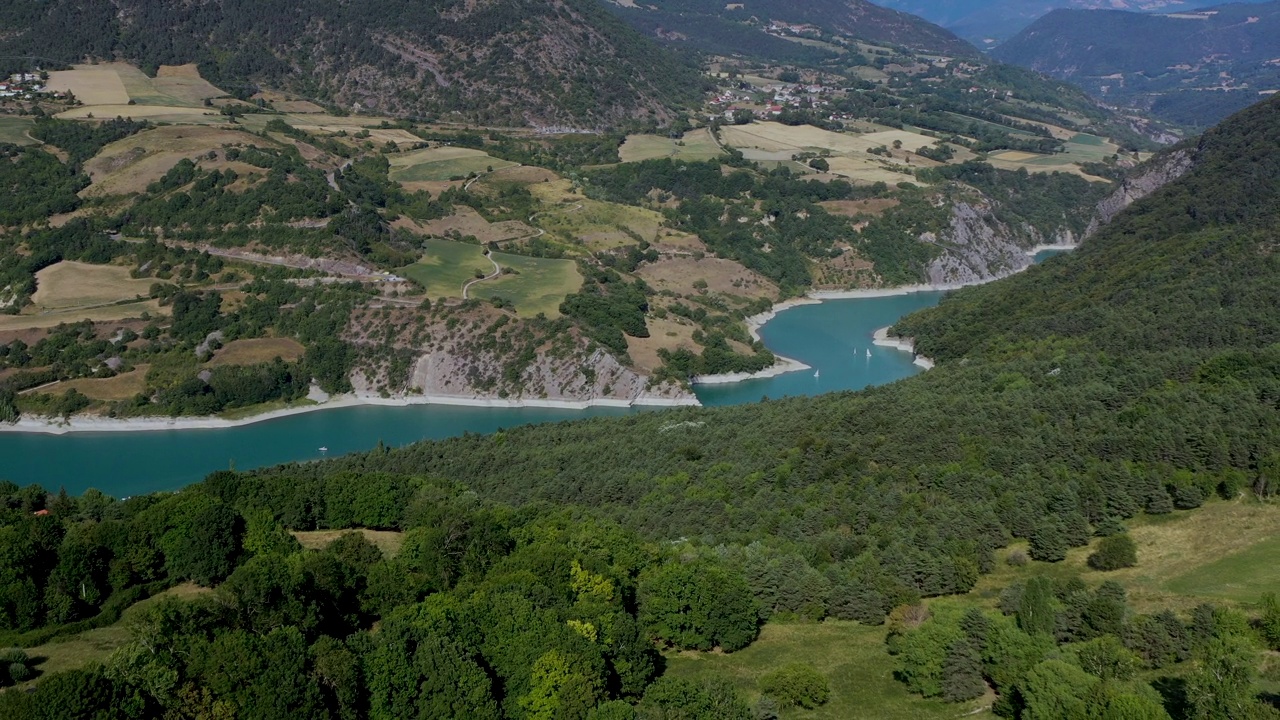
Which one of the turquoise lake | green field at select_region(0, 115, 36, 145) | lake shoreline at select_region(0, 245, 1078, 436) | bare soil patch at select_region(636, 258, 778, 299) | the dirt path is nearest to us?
the turquoise lake

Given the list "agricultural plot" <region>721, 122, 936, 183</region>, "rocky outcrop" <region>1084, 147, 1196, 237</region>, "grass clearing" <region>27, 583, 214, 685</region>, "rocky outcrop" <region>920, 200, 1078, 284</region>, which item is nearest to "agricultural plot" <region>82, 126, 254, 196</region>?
"rocky outcrop" <region>920, 200, 1078, 284</region>

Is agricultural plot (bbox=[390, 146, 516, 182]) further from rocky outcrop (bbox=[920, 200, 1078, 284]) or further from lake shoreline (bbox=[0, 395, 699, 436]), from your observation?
lake shoreline (bbox=[0, 395, 699, 436])

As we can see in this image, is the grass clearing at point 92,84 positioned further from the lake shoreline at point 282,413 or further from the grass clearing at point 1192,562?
the grass clearing at point 1192,562

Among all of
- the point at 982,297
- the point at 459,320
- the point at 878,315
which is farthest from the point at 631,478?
the point at 878,315

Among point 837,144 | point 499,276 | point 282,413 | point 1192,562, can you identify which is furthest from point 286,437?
point 837,144

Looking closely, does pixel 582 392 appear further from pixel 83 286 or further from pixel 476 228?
pixel 83 286

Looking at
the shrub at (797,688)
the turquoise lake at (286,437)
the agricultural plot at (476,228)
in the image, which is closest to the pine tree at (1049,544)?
the shrub at (797,688)
